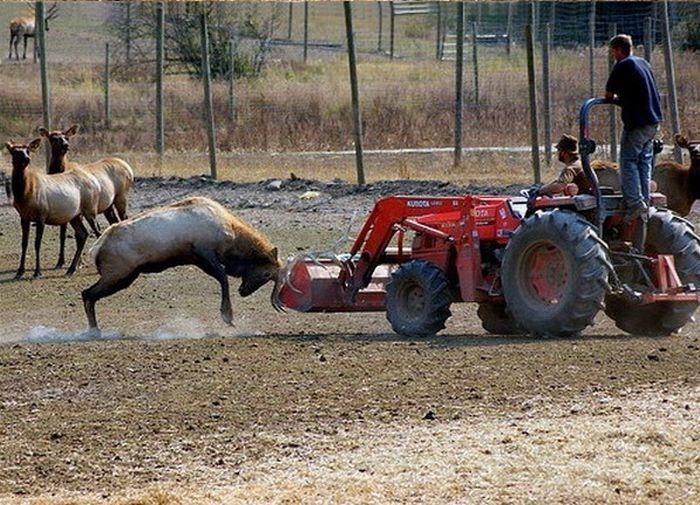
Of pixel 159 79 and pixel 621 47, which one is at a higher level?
pixel 159 79

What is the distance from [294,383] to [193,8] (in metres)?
24.9

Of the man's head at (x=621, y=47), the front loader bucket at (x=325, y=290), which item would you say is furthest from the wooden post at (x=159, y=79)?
the man's head at (x=621, y=47)

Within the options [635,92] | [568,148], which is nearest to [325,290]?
[568,148]

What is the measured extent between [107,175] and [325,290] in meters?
7.69

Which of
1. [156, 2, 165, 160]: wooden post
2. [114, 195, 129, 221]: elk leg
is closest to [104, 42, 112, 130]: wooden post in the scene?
[156, 2, 165, 160]: wooden post

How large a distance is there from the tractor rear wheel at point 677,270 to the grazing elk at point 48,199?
817 cm

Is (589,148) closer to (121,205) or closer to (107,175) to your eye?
(107,175)

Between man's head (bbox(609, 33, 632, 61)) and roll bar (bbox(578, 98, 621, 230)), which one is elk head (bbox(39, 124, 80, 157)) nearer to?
roll bar (bbox(578, 98, 621, 230))

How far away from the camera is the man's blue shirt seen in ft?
41.0

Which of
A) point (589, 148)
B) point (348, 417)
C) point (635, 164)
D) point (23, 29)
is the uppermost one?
point (23, 29)

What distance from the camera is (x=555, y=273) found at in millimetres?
13016

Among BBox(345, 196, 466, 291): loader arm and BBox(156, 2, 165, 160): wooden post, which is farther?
BBox(156, 2, 165, 160): wooden post

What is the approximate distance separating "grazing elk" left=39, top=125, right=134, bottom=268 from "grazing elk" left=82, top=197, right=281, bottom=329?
613 centimetres

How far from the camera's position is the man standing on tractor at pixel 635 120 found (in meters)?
12.5
